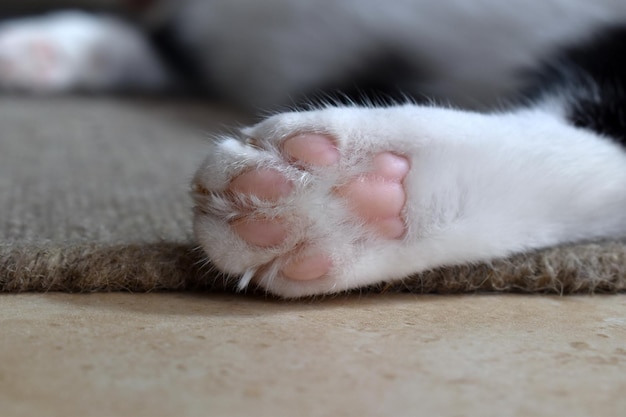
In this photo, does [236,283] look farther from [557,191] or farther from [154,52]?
[154,52]

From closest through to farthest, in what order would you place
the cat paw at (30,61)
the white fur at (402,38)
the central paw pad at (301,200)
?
the central paw pad at (301,200) → the white fur at (402,38) → the cat paw at (30,61)

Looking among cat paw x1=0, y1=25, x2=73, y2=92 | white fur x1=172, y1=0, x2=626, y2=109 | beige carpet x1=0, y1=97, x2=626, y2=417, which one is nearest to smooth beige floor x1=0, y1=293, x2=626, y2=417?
beige carpet x1=0, y1=97, x2=626, y2=417

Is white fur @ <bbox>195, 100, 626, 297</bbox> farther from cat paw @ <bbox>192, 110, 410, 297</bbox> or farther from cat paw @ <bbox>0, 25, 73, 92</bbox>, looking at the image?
cat paw @ <bbox>0, 25, 73, 92</bbox>

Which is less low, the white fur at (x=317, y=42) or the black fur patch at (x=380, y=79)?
the white fur at (x=317, y=42)

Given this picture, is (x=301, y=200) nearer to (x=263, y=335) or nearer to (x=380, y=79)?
(x=263, y=335)

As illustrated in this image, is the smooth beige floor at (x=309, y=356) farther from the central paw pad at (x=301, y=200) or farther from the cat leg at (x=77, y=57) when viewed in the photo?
the cat leg at (x=77, y=57)

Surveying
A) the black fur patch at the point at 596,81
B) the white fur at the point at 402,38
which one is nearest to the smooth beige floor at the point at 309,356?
the black fur patch at the point at 596,81

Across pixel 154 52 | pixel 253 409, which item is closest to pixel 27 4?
pixel 154 52
